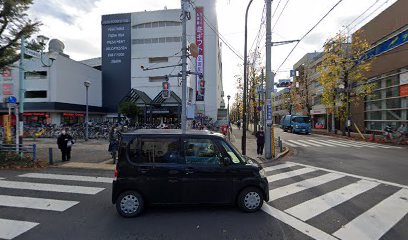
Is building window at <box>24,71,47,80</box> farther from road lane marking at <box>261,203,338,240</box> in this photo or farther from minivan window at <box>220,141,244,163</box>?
road lane marking at <box>261,203,338,240</box>

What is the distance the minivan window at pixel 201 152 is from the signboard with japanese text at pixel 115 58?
141 feet

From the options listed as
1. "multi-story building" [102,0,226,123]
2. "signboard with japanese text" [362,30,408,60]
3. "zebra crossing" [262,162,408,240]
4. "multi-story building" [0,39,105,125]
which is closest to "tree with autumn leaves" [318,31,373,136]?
"signboard with japanese text" [362,30,408,60]

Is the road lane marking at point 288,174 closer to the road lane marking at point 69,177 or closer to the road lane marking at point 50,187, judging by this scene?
the road lane marking at point 69,177

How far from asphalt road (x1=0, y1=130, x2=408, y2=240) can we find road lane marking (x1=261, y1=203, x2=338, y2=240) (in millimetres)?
17

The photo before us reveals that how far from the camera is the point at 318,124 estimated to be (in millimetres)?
48844

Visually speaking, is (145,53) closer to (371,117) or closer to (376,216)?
(371,117)

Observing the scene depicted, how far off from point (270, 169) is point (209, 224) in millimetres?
6408

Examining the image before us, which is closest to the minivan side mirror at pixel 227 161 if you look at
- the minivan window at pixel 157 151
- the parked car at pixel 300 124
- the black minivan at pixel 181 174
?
the black minivan at pixel 181 174

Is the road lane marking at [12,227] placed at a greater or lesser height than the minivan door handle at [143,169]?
lesser

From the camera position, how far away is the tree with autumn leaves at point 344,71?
87.0 feet

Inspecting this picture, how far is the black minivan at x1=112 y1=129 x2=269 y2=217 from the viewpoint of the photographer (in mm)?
5344

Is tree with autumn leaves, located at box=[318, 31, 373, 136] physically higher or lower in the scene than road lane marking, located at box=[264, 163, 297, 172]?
higher

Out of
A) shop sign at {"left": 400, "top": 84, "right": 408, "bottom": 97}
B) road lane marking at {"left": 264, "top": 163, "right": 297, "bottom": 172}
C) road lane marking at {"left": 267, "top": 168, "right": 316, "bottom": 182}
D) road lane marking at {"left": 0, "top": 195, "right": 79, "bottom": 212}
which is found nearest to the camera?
road lane marking at {"left": 0, "top": 195, "right": 79, "bottom": 212}

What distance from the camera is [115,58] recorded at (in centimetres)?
4650
